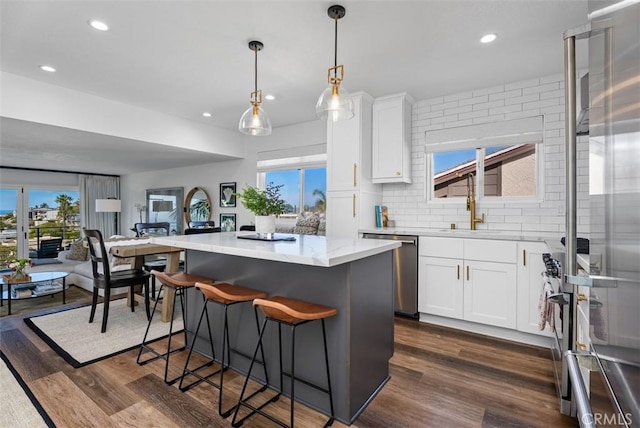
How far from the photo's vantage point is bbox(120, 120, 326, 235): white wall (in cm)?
500

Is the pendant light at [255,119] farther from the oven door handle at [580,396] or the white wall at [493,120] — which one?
the oven door handle at [580,396]

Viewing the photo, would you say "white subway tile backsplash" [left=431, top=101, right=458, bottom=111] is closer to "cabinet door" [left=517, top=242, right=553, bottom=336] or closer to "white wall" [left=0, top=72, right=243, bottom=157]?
"cabinet door" [left=517, top=242, right=553, bottom=336]

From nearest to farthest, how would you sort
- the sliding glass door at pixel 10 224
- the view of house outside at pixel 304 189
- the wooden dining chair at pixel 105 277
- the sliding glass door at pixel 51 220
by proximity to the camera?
the wooden dining chair at pixel 105 277 → the view of house outside at pixel 304 189 → the sliding glass door at pixel 10 224 → the sliding glass door at pixel 51 220

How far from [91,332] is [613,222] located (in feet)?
12.4

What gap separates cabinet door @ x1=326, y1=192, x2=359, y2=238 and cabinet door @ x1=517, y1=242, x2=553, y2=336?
1648 mm

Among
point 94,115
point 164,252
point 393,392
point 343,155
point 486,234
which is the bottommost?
point 393,392

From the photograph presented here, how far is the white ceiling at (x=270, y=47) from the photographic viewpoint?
7.16 feet

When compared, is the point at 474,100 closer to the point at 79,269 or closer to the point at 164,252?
the point at 164,252

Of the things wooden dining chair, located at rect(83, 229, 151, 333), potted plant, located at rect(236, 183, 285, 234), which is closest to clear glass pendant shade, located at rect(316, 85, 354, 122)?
potted plant, located at rect(236, 183, 285, 234)

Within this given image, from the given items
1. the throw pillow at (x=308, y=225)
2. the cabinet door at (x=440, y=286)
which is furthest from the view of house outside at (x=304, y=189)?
the cabinet door at (x=440, y=286)

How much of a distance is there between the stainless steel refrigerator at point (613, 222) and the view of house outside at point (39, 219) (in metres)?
9.36

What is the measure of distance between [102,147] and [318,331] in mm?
4762

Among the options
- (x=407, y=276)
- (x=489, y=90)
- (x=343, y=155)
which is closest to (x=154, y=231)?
(x=343, y=155)

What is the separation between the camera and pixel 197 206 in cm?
655
